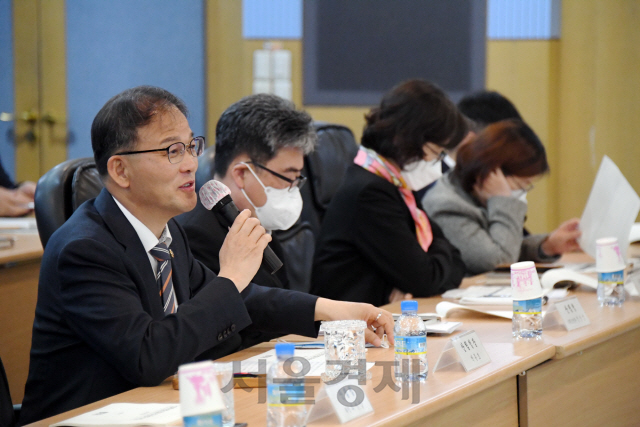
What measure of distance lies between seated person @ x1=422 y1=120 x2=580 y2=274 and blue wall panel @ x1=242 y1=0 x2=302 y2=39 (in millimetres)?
2556

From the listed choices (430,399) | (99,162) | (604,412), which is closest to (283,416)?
(430,399)

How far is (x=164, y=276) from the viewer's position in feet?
4.90

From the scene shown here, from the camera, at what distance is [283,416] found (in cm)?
104

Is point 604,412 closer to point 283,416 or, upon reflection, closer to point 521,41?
point 283,416

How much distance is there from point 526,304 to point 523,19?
404 centimetres

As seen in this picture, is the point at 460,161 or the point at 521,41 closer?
the point at 460,161

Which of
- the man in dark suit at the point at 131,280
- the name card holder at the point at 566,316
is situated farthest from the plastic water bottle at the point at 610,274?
the man in dark suit at the point at 131,280

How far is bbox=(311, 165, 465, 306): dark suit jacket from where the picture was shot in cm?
226

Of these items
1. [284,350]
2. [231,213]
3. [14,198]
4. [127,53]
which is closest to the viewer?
[284,350]

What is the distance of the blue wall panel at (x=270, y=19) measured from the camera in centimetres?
504

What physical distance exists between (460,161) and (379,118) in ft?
1.60

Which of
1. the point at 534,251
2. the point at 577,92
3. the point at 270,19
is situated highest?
the point at 270,19

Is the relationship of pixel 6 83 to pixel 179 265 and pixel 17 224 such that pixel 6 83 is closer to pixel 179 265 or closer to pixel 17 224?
pixel 17 224

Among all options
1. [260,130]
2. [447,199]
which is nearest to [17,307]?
[260,130]
